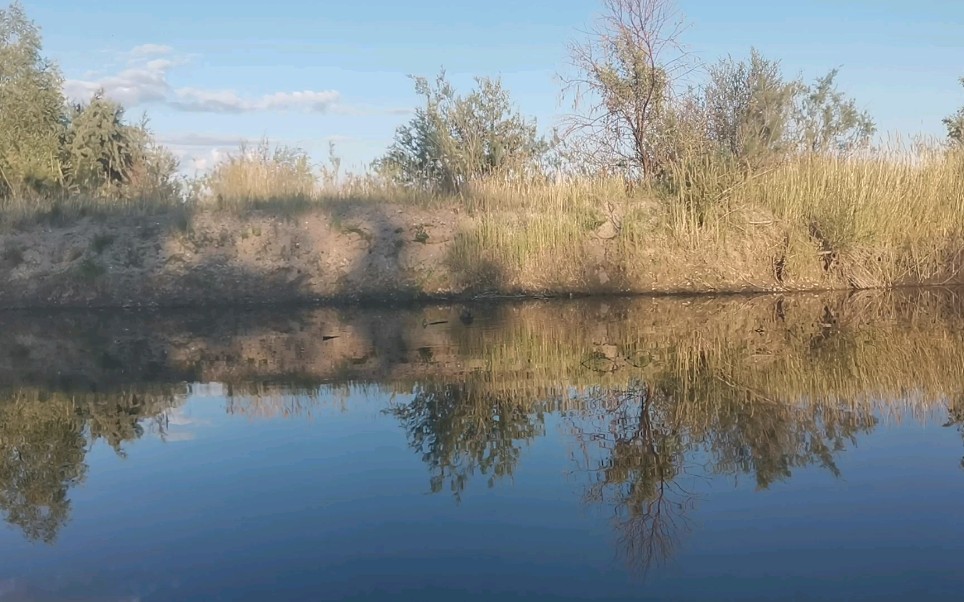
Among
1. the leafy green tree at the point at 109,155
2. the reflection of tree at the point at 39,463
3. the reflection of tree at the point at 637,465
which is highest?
the leafy green tree at the point at 109,155

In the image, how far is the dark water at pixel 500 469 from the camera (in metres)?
4.09

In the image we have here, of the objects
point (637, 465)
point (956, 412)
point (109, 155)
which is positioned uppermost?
point (109, 155)

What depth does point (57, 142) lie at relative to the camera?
1920 centimetres

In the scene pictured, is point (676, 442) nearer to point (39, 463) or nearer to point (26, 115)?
point (39, 463)

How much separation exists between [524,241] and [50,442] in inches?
383

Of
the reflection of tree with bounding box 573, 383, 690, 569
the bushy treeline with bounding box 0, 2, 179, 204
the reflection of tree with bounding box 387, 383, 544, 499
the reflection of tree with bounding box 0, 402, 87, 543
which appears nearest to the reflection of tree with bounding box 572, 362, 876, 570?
the reflection of tree with bounding box 573, 383, 690, 569

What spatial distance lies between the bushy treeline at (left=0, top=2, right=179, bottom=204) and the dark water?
9.57 meters

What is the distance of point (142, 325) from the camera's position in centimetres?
1349

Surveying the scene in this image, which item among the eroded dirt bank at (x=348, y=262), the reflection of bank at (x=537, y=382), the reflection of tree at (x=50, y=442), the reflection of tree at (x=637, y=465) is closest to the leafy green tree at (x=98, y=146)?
the eroded dirt bank at (x=348, y=262)

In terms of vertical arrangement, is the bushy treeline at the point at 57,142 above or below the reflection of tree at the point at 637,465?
above

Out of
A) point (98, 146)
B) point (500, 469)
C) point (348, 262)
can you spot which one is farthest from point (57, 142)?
point (500, 469)

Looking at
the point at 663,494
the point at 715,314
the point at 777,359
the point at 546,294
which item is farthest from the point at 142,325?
the point at 663,494

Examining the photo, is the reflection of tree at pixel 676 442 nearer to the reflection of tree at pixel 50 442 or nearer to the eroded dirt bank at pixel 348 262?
the reflection of tree at pixel 50 442

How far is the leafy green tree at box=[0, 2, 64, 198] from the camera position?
18625 mm
